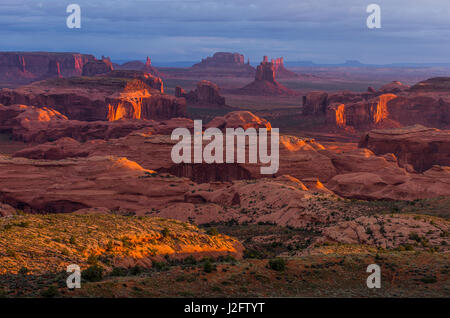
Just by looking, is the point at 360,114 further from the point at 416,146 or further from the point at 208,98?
the point at 208,98

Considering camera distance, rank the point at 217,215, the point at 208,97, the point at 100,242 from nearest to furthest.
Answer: the point at 100,242, the point at 217,215, the point at 208,97

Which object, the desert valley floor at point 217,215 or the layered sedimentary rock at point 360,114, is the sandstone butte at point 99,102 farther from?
the layered sedimentary rock at point 360,114

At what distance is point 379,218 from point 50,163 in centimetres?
3299

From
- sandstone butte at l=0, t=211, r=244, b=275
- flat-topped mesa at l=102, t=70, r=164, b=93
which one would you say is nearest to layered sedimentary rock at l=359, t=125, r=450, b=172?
sandstone butte at l=0, t=211, r=244, b=275

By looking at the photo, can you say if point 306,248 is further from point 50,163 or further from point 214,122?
point 214,122

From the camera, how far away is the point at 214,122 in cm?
8250

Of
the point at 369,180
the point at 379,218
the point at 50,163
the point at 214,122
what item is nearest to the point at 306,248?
the point at 379,218

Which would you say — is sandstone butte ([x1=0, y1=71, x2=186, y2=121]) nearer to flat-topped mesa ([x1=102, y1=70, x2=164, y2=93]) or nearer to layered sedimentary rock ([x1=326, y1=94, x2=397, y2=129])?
flat-topped mesa ([x1=102, y1=70, x2=164, y2=93])

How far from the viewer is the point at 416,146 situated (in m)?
68.4

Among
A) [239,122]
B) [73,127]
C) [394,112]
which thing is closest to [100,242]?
[239,122]

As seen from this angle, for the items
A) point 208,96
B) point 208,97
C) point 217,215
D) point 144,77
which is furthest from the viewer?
point 208,97

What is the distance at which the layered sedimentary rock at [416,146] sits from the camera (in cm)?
6750

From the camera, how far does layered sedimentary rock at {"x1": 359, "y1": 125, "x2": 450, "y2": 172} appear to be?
221 ft

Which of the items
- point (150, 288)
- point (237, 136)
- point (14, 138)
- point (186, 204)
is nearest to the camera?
point (150, 288)
